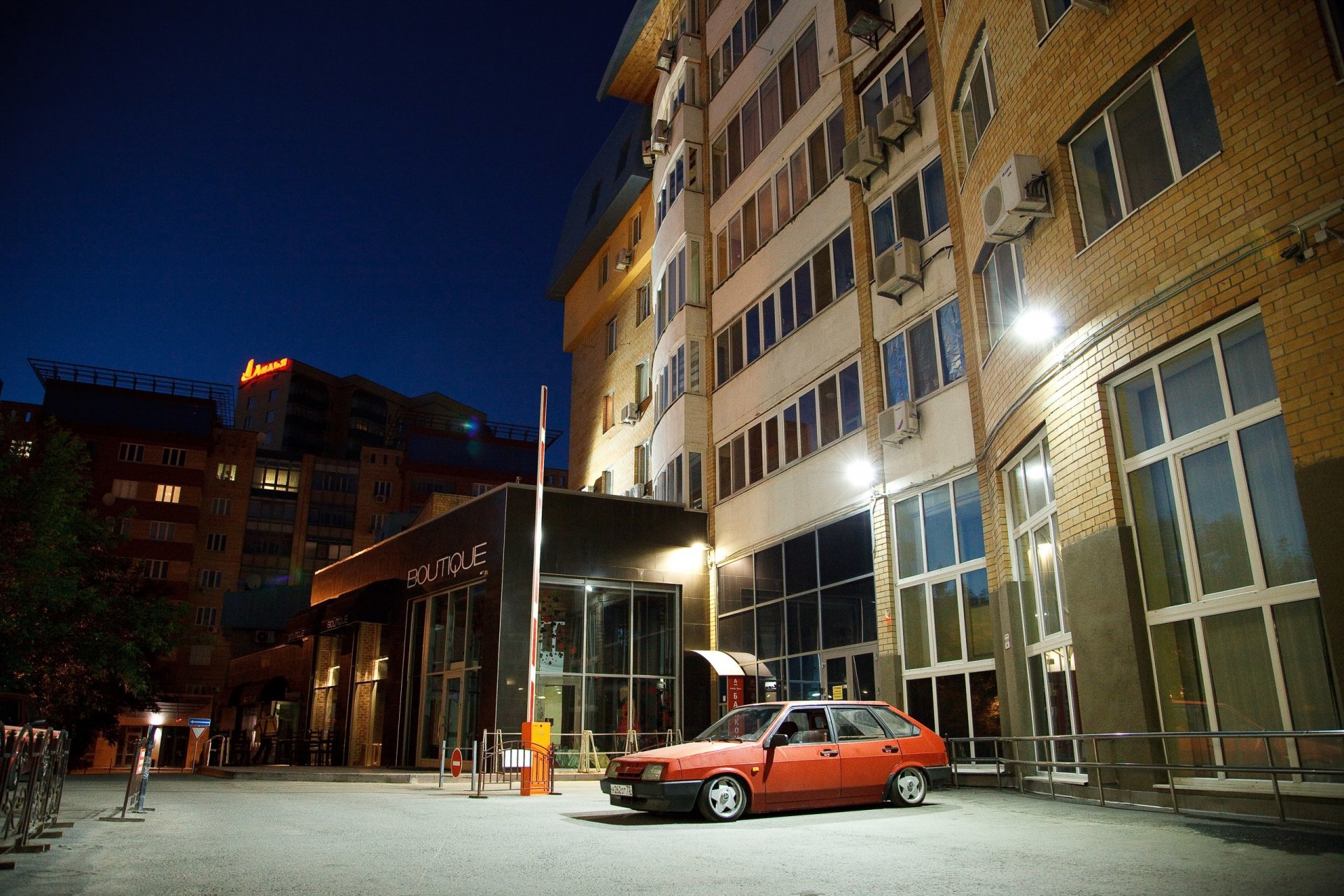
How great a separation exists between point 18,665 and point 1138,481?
1321 inches

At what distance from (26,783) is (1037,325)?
40.5 ft

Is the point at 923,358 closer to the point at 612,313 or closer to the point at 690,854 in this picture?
the point at 690,854

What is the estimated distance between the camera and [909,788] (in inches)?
472

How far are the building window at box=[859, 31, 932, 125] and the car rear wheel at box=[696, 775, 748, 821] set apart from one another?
14.3 metres

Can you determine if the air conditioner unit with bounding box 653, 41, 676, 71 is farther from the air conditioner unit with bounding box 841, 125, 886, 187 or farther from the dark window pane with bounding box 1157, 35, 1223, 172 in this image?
the dark window pane with bounding box 1157, 35, 1223, 172

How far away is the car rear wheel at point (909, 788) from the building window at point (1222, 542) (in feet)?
10.3

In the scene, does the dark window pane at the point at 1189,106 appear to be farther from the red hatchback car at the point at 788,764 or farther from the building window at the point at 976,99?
the red hatchback car at the point at 788,764

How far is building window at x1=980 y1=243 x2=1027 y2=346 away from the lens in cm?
1412

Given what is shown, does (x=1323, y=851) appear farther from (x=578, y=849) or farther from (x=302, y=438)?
(x=302, y=438)

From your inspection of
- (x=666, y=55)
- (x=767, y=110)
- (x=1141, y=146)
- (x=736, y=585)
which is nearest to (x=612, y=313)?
(x=666, y=55)

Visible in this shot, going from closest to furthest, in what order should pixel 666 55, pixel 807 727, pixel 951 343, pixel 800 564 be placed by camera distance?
pixel 807 727 → pixel 951 343 → pixel 800 564 → pixel 666 55

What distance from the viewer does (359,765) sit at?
29.7 metres

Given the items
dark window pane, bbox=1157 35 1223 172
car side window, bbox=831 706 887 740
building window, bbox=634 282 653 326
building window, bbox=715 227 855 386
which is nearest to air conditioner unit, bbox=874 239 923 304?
building window, bbox=715 227 855 386

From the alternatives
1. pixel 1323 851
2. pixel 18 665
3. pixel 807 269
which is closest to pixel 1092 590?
pixel 1323 851
